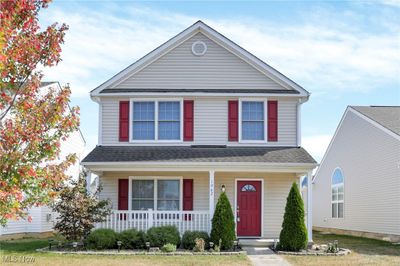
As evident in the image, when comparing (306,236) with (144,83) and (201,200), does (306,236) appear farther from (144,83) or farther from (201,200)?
(144,83)

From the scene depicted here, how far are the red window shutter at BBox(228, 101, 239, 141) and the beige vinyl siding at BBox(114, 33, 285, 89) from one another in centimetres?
74

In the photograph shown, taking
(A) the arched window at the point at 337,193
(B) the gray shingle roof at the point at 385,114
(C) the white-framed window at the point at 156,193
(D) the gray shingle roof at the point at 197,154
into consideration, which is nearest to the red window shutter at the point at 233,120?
→ (D) the gray shingle roof at the point at 197,154

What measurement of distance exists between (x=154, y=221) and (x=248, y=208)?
3754 mm

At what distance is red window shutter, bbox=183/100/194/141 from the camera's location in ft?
69.2

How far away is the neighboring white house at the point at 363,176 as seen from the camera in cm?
2259

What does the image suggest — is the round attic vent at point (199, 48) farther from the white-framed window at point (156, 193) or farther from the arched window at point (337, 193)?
the arched window at point (337, 193)

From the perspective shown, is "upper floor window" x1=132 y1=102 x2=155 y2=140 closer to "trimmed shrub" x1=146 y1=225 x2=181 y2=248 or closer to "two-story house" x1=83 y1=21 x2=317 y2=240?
"two-story house" x1=83 y1=21 x2=317 y2=240

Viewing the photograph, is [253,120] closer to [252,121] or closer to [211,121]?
[252,121]

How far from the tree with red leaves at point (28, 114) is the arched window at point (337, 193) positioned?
20.9 meters

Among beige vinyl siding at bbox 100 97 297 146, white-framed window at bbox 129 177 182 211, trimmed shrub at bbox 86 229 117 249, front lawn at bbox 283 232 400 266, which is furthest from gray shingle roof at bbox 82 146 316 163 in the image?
front lawn at bbox 283 232 400 266

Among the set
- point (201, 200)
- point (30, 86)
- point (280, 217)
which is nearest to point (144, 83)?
point (201, 200)

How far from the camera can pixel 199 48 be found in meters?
21.7

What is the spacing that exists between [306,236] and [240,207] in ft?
11.5
